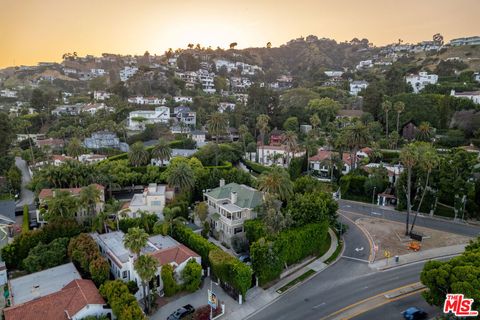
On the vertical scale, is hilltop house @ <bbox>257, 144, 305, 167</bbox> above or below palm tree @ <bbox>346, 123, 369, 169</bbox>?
below

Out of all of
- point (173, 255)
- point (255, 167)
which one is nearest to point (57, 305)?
point (173, 255)

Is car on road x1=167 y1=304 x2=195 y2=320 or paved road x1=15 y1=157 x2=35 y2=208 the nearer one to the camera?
car on road x1=167 y1=304 x2=195 y2=320

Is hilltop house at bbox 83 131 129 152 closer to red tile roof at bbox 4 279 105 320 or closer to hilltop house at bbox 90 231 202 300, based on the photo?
hilltop house at bbox 90 231 202 300

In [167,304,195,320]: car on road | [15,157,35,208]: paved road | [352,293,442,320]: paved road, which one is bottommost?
[15,157,35,208]: paved road

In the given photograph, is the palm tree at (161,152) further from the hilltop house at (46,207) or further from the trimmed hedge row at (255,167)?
the hilltop house at (46,207)

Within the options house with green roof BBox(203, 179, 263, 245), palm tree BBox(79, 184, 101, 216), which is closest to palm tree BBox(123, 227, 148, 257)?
house with green roof BBox(203, 179, 263, 245)

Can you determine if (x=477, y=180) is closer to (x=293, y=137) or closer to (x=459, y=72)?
(x=293, y=137)

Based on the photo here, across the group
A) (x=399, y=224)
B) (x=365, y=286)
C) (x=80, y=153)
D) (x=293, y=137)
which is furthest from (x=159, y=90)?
(x=365, y=286)
